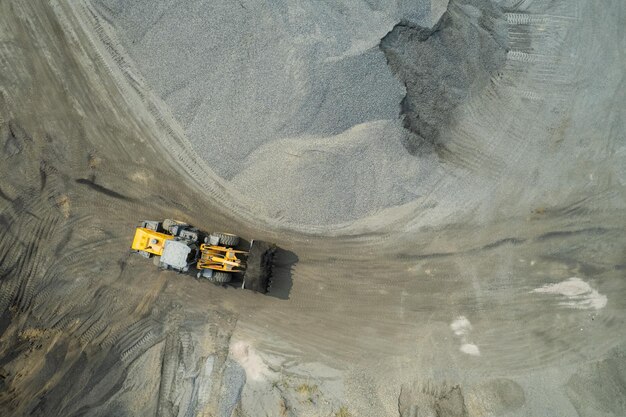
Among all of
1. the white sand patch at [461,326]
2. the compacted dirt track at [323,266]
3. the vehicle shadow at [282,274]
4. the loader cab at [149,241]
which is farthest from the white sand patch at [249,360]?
the white sand patch at [461,326]

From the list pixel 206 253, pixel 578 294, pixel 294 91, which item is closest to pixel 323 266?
pixel 206 253

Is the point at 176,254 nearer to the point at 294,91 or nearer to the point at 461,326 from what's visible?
Result: the point at 294,91

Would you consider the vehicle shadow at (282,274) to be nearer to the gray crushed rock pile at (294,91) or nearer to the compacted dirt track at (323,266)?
the compacted dirt track at (323,266)

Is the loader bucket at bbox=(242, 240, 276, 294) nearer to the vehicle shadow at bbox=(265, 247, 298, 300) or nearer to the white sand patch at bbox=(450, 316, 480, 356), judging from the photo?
the vehicle shadow at bbox=(265, 247, 298, 300)

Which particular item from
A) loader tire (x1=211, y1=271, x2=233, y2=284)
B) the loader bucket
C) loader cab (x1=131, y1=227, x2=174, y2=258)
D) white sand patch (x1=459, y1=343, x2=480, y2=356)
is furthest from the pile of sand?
white sand patch (x1=459, y1=343, x2=480, y2=356)

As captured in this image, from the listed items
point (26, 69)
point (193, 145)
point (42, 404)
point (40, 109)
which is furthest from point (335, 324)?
point (26, 69)

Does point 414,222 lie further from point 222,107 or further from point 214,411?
point 214,411
